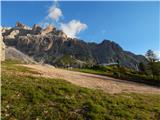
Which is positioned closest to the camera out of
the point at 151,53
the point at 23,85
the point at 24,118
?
the point at 24,118

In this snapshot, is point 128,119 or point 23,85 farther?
point 23,85

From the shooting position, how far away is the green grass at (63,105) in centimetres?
1831

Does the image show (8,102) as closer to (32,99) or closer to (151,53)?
(32,99)

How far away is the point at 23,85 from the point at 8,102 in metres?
4.32

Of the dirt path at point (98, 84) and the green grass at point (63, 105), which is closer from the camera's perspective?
the green grass at point (63, 105)

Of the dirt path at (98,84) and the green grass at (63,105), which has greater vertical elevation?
the dirt path at (98,84)

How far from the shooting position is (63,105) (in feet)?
66.4

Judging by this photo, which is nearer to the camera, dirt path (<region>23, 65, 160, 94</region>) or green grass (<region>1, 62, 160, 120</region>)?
green grass (<region>1, 62, 160, 120</region>)

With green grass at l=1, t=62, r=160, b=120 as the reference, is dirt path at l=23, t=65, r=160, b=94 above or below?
above

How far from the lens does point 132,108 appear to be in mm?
21922

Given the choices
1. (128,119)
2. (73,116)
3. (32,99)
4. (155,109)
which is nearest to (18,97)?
(32,99)

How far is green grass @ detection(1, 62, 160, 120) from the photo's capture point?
18312mm

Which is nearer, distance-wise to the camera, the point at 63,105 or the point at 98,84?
the point at 63,105

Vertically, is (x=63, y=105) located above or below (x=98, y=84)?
below
